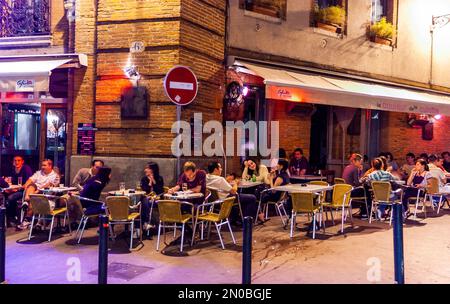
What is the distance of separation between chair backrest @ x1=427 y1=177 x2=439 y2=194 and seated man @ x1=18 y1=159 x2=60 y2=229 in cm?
806

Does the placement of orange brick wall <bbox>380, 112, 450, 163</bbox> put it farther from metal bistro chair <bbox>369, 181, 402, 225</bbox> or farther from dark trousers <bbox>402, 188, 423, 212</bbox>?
metal bistro chair <bbox>369, 181, 402, 225</bbox>

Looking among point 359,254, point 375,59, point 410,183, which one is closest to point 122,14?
point 359,254

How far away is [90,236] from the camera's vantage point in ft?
26.2

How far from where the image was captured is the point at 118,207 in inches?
275

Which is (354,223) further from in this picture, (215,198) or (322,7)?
(322,7)

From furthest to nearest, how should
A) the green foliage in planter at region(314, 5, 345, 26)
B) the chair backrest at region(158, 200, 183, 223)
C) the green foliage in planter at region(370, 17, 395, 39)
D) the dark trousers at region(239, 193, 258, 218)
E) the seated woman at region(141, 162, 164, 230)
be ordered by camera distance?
the green foliage in planter at region(370, 17, 395, 39), the green foliage in planter at region(314, 5, 345, 26), the dark trousers at region(239, 193, 258, 218), the seated woman at region(141, 162, 164, 230), the chair backrest at region(158, 200, 183, 223)

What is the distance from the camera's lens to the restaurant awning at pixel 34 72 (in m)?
8.93

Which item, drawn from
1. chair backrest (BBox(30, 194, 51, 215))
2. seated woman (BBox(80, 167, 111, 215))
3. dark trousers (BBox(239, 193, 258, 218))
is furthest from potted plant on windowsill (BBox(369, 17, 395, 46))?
chair backrest (BBox(30, 194, 51, 215))

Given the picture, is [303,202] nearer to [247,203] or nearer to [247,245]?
[247,203]

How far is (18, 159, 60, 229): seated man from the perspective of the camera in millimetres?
8547

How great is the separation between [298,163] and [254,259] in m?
5.68

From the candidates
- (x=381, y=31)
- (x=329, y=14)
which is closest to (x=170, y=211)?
(x=329, y=14)

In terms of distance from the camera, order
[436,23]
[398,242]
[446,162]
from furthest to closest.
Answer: [436,23]
[446,162]
[398,242]

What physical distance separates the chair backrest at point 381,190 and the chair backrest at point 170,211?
170 inches
